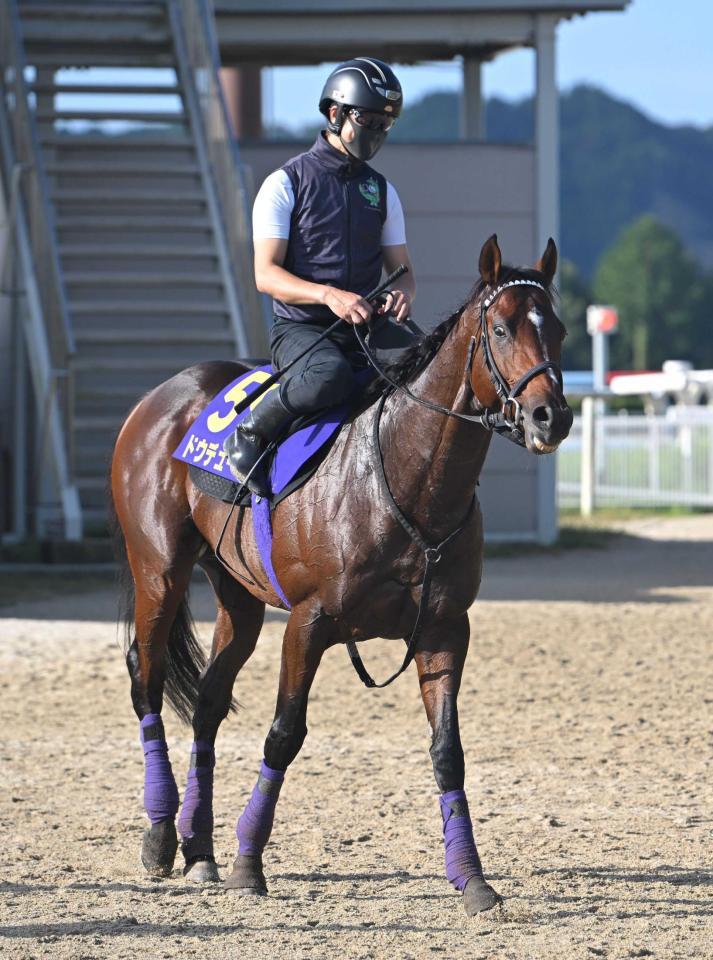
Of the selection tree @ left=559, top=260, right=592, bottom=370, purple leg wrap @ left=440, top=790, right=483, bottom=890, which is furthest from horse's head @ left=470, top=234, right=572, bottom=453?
tree @ left=559, top=260, right=592, bottom=370

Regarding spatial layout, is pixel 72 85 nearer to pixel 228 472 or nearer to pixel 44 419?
pixel 44 419

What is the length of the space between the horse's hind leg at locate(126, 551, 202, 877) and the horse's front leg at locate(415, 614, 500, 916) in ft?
3.95

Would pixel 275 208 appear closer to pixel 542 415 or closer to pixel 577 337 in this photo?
pixel 542 415

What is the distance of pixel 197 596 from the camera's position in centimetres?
1315

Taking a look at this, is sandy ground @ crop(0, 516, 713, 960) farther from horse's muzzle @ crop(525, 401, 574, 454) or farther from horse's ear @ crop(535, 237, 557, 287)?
horse's ear @ crop(535, 237, 557, 287)

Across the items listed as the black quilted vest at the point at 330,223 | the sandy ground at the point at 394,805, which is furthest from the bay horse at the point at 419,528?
the black quilted vest at the point at 330,223

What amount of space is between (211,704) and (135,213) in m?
10.8

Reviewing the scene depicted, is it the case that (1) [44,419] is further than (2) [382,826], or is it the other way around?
(1) [44,419]

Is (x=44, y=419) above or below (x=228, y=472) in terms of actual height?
below

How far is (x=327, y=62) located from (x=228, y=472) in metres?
14.5

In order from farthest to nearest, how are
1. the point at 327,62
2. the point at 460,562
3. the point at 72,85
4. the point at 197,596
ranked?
1. the point at 327,62
2. the point at 72,85
3. the point at 197,596
4. the point at 460,562

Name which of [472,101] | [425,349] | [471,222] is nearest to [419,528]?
[425,349]

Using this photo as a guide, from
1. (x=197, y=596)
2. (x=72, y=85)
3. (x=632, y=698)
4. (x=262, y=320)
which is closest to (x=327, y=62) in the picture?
(x=72, y=85)

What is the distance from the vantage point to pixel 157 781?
564cm
